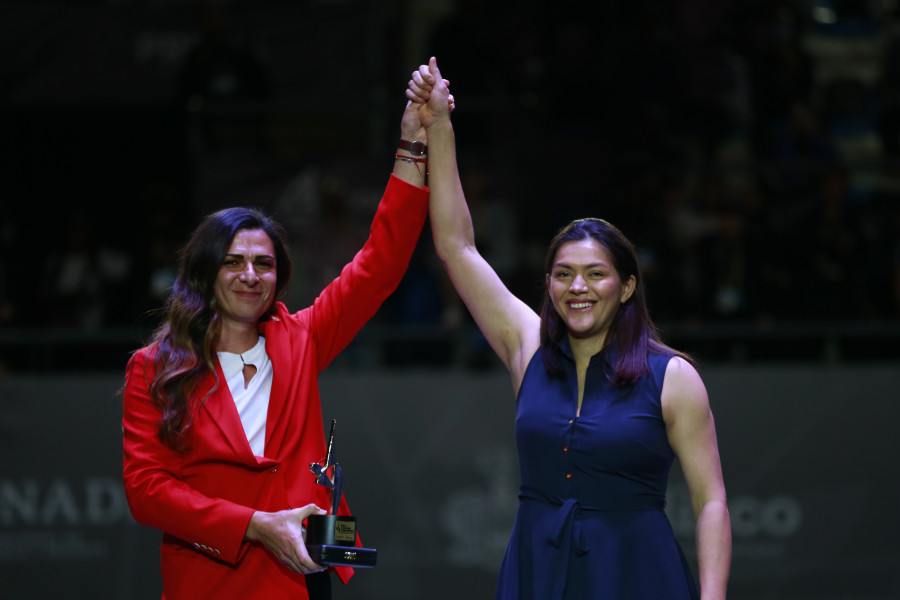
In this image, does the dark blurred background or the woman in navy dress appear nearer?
the woman in navy dress

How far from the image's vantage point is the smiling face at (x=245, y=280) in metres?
2.77

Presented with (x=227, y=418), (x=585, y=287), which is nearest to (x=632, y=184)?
(x=585, y=287)

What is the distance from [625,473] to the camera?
8.96 ft

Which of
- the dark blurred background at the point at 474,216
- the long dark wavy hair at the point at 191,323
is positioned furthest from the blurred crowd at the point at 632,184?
the long dark wavy hair at the point at 191,323

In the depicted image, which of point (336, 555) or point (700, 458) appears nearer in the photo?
point (336, 555)

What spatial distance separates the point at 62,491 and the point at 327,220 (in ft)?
6.17

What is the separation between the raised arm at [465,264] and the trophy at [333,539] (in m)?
0.62

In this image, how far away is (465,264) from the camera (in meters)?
3.00

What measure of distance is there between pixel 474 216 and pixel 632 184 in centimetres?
99

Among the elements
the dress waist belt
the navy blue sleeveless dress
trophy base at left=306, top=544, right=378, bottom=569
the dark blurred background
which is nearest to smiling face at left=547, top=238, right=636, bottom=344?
the navy blue sleeveless dress

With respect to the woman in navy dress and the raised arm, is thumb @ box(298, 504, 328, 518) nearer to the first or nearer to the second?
the woman in navy dress

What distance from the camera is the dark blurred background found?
5.57 meters

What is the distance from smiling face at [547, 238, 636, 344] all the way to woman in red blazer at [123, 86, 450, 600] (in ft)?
2.14

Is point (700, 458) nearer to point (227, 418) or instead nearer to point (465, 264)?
point (465, 264)
